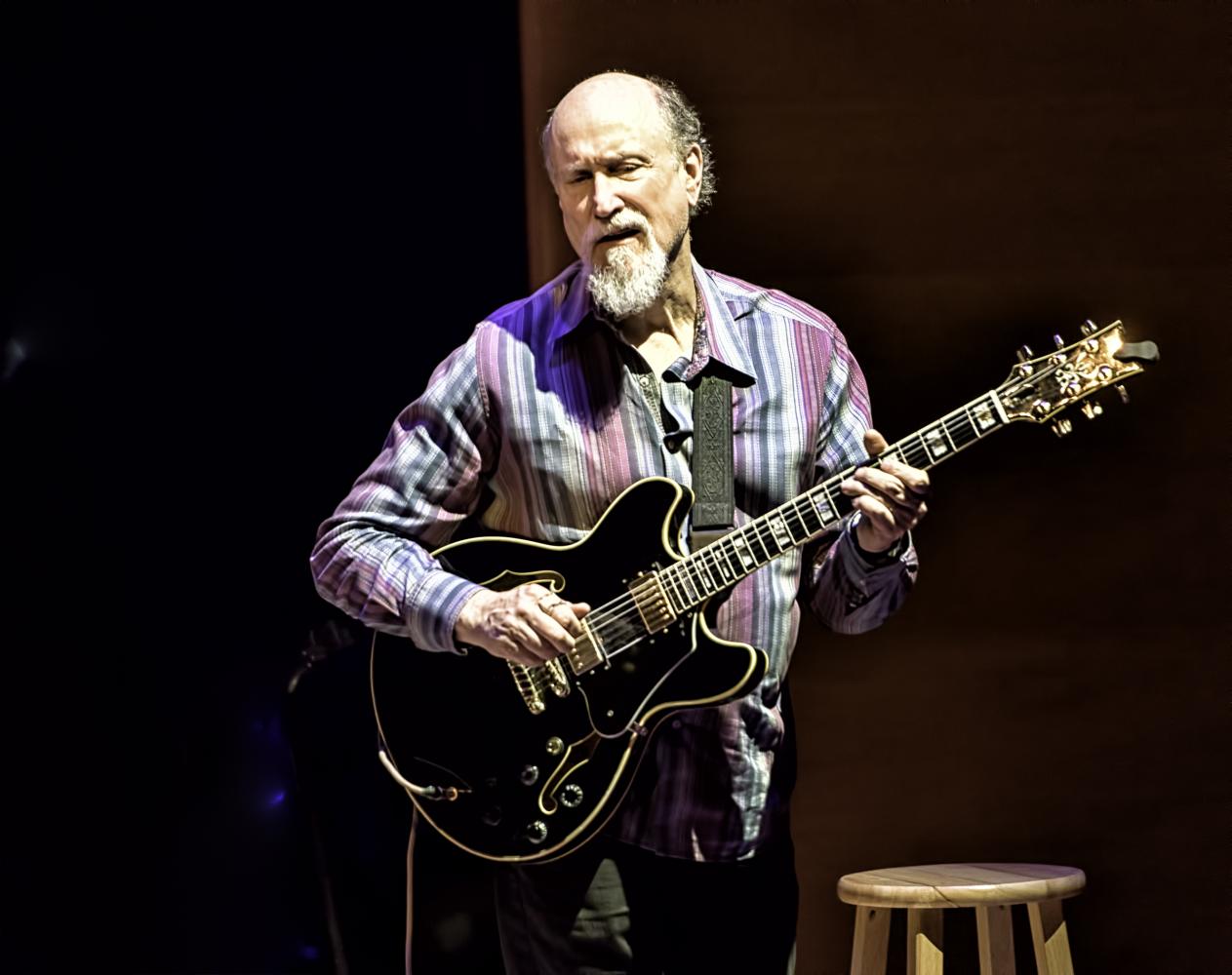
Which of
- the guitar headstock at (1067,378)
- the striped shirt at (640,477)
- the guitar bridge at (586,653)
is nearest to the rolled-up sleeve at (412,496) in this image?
the striped shirt at (640,477)

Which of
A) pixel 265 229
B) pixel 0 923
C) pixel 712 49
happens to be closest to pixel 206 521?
pixel 265 229

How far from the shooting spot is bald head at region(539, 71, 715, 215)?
2393 mm

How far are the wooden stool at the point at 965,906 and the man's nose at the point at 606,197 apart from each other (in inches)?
47.4

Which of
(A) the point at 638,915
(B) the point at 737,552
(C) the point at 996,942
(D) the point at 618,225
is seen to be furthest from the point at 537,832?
(D) the point at 618,225

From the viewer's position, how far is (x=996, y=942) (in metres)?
2.50

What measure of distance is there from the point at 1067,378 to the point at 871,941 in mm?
1059

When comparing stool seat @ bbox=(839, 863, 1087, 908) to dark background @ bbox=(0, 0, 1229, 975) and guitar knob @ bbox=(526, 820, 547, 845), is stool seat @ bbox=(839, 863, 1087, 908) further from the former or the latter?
dark background @ bbox=(0, 0, 1229, 975)

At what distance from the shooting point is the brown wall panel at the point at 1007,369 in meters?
3.19

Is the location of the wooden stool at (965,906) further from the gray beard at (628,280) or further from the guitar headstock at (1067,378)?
the gray beard at (628,280)

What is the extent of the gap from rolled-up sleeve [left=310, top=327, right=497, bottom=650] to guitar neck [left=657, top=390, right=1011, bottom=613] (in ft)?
1.30

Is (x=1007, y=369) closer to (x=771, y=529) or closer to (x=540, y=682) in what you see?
(x=771, y=529)

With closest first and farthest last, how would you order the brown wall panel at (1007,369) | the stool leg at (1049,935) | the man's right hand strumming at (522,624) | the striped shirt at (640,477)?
the man's right hand strumming at (522,624)
the striped shirt at (640,477)
the stool leg at (1049,935)
the brown wall panel at (1007,369)

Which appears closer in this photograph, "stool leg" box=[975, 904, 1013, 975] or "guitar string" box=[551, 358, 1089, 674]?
"guitar string" box=[551, 358, 1089, 674]

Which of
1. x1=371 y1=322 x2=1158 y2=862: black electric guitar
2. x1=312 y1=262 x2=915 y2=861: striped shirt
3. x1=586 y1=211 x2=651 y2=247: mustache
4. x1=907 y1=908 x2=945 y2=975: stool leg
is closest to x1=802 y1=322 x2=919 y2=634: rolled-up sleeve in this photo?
x1=312 y1=262 x2=915 y2=861: striped shirt
